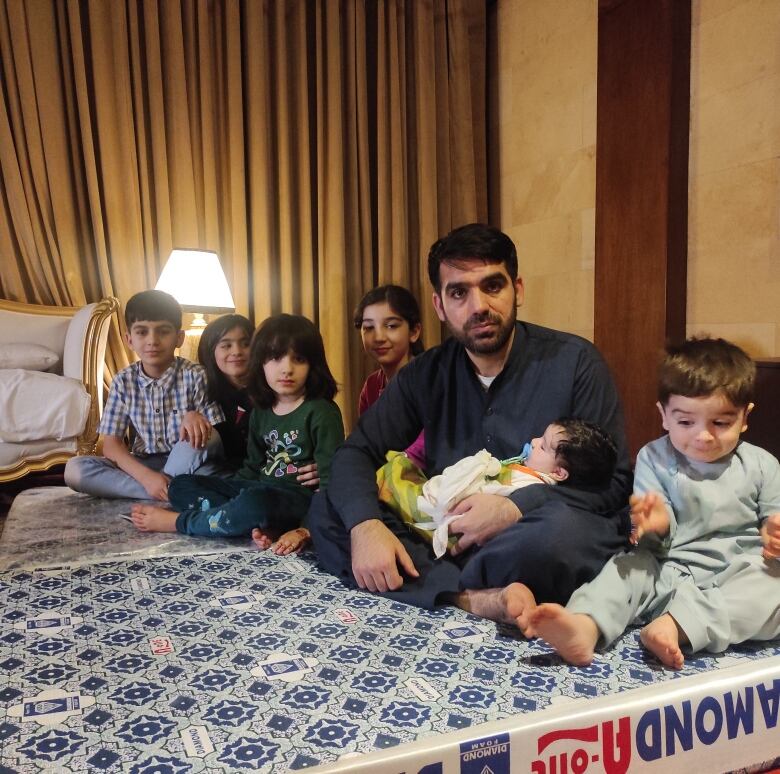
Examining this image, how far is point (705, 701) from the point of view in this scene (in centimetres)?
107

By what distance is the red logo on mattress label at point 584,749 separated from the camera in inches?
38.7

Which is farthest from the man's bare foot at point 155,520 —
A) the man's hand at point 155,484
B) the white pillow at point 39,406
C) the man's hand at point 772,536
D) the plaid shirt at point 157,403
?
the man's hand at point 772,536

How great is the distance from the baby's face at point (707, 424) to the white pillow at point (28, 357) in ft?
8.87

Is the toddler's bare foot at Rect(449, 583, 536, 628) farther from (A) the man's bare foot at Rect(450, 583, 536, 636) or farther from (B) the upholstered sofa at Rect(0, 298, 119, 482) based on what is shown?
(B) the upholstered sofa at Rect(0, 298, 119, 482)

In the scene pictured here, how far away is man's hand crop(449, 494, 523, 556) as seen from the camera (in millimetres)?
1441

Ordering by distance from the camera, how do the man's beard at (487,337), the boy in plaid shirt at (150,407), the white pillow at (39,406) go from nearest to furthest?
the man's beard at (487,337), the boy in plaid shirt at (150,407), the white pillow at (39,406)

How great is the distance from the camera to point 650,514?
1.28 meters

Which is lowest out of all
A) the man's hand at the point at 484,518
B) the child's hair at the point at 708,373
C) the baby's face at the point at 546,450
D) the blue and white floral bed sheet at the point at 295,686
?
the blue and white floral bed sheet at the point at 295,686

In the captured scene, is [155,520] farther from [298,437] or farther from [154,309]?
[154,309]

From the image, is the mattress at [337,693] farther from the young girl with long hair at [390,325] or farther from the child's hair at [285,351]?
the young girl with long hair at [390,325]

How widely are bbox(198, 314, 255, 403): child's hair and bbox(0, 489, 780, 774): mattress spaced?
115 cm

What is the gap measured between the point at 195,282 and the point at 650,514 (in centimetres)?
239

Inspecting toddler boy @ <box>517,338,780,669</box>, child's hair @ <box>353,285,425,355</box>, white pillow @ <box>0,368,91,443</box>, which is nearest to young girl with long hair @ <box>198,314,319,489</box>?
child's hair @ <box>353,285,425,355</box>

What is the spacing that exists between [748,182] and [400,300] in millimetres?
1222
